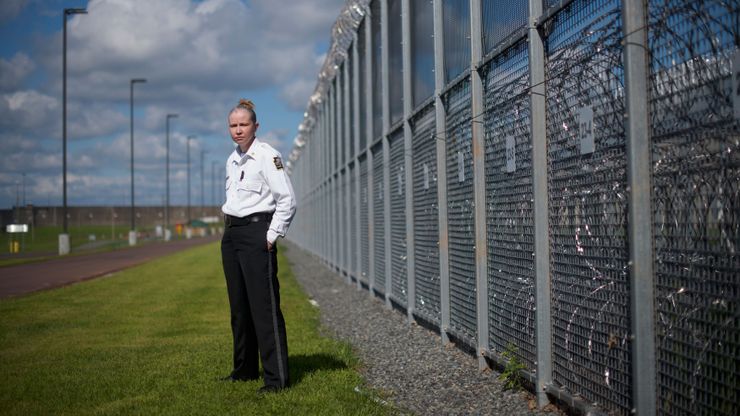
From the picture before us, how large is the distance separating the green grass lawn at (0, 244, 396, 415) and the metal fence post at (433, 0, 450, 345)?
3.17ft

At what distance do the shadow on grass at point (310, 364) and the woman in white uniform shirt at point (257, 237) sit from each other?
0.48 m

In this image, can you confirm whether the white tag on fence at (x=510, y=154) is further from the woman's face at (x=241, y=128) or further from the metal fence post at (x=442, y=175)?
the metal fence post at (x=442, y=175)

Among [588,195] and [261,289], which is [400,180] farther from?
[588,195]

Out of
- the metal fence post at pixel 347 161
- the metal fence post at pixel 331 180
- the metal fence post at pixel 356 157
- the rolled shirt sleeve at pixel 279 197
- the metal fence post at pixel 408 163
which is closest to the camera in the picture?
the rolled shirt sleeve at pixel 279 197

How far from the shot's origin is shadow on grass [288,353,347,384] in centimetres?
668

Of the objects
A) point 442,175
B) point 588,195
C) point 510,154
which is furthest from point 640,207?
point 442,175

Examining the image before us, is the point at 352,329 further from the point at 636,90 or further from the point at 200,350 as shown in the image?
the point at 636,90

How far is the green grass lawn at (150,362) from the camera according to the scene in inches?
219

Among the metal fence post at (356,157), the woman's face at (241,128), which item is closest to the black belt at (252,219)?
the woman's face at (241,128)

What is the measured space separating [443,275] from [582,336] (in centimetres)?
346

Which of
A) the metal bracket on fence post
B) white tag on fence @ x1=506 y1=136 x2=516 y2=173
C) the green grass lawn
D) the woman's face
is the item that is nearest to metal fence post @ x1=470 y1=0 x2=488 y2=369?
white tag on fence @ x1=506 y1=136 x2=516 y2=173

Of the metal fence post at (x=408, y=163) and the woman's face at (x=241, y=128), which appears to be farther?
the metal fence post at (x=408, y=163)

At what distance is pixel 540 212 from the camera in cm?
506

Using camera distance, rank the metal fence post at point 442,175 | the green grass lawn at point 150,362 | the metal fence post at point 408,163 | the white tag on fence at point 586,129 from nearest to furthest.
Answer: the white tag on fence at point 586,129
the green grass lawn at point 150,362
the metal fence post at point 442,175
the metal fence post at point 408,163
